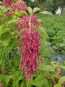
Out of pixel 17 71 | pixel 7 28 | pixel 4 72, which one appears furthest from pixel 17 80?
pixel 7 28

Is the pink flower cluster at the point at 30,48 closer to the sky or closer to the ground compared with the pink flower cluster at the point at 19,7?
closer to the ground

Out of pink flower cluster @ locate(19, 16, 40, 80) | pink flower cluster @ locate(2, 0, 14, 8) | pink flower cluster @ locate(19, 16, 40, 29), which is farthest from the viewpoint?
pink flower cluster @ locate(2, 0, 14, 8)

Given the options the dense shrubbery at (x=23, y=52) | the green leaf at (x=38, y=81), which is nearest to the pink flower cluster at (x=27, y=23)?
the dense shrubbery at (x=23, y=52)

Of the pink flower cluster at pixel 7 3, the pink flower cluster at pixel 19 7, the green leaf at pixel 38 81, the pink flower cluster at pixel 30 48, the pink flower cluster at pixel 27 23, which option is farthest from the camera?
the pink flower cluster at pixel 7 3

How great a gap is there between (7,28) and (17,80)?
0.52 meters

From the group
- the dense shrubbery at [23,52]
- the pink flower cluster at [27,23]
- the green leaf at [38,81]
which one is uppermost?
the pink flower cluster at [27,23]

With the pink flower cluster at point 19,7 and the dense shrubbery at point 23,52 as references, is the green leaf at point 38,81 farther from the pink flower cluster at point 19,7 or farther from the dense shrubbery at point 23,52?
the pink flower cluster at point 19,7

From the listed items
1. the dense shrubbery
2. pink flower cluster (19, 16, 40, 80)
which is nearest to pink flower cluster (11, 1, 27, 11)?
the dense shrubbery

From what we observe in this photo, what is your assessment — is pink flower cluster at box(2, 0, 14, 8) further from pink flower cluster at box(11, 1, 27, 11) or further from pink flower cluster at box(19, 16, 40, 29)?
pink flower cluster at box(19, 16, 40, 29)

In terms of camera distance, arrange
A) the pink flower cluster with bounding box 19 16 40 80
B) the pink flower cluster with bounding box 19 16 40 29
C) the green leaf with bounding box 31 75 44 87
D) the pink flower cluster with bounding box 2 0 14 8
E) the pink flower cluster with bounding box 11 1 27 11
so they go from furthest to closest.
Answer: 1. the pink flower cluster with bounding box 2 0 14 8
2. the green leaf with bounding box 31 75 44 87
3. the pink flower cluster with bounding box 11 1 27 11
4. the pink flower cluster with bounding box 19 16 40 29
5. the pink flower cluster with bounding box 19 16 40 80

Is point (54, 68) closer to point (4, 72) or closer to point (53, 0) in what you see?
point (4, 72)

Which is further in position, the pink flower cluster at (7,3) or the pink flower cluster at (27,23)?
the pink flower cluster at (7,3)

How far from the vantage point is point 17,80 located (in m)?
2.93

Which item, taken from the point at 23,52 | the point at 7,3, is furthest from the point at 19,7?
the point at 23,52
